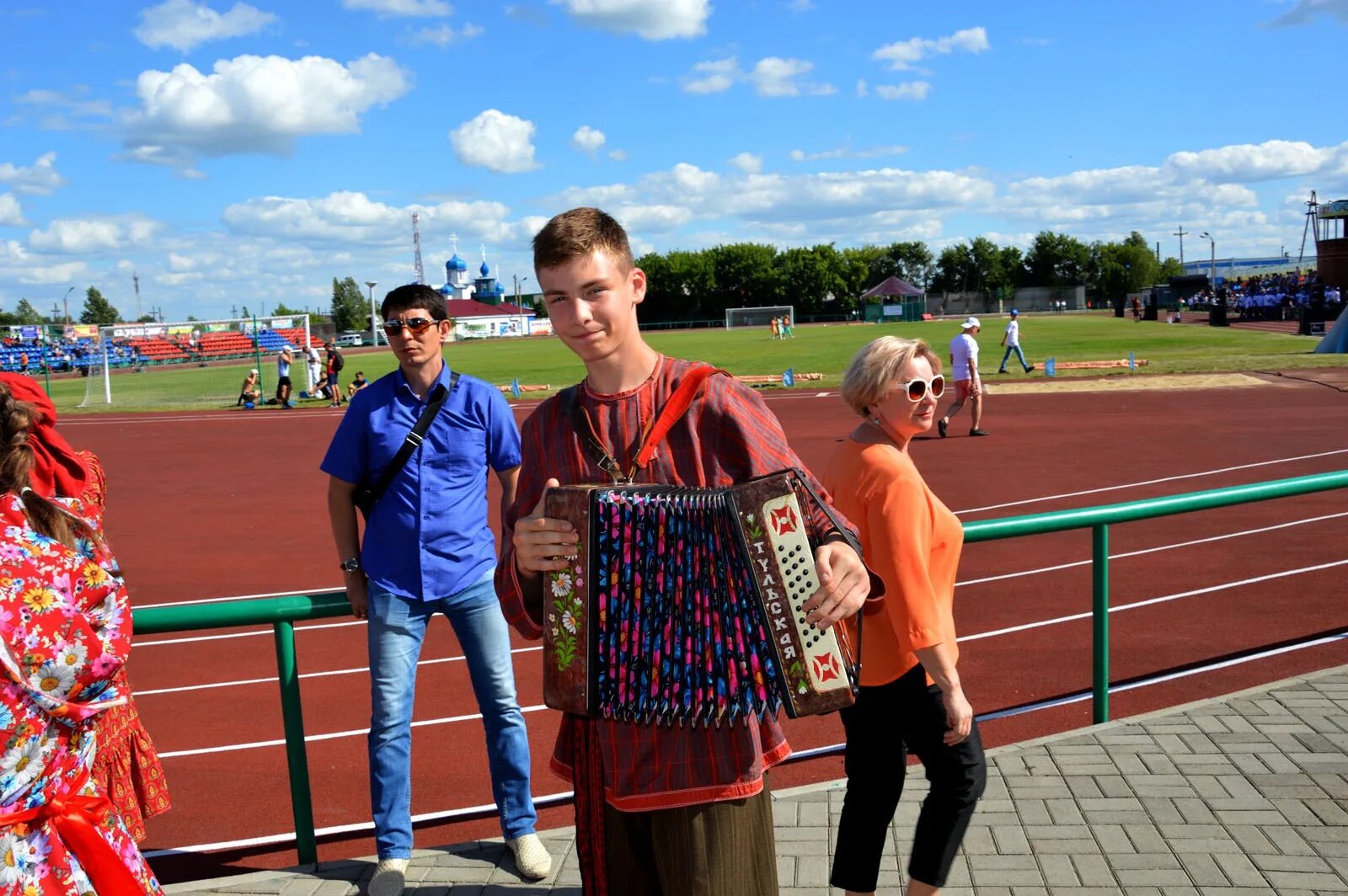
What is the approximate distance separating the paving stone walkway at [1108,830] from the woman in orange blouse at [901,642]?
0.45 m

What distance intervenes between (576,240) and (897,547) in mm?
1301

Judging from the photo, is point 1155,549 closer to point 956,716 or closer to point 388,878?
point 956,716

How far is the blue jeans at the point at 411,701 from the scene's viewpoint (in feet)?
12.8

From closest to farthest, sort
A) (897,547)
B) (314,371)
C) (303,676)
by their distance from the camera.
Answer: (897,547) → (303,676) → (314,371)

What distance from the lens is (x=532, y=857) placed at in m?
3.88

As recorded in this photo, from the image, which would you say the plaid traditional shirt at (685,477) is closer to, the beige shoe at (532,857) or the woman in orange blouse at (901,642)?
the woman in orange blouse at (901,642)

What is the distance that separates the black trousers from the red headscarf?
7.25 ft

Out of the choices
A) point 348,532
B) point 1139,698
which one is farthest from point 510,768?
point 1139,698

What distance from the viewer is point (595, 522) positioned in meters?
2.21

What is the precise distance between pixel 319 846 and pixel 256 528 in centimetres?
916

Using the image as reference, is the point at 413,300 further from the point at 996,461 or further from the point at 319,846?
the point at 996,461

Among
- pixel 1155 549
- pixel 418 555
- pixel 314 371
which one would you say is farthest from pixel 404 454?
pixel 314 371

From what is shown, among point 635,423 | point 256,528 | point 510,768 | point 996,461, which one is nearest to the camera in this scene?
point 635,423

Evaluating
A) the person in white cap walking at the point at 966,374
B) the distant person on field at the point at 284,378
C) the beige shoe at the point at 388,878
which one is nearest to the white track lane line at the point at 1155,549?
the beige shoe at the point at 388,878
